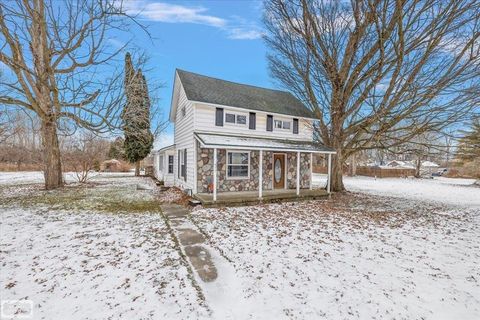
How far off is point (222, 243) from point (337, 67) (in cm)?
1138

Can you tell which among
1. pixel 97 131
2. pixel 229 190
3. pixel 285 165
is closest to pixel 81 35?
pixel 97 131

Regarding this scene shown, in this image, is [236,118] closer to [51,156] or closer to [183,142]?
[183,142]

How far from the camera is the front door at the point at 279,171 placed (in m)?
12.0

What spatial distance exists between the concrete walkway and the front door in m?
5.59

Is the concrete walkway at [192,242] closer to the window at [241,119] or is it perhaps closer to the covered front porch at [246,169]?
the covered front porch at [246,169]

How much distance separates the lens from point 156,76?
10.5 meters

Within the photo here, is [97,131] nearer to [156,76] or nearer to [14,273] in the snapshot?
[156,76]

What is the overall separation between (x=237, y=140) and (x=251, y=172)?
2038 millimetres

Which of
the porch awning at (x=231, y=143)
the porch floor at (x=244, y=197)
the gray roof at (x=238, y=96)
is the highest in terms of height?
the gray roof at (x=238, y=96)

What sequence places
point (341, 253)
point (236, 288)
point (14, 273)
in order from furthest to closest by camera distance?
point (341, 253), point (14, 273), point (236, 288)

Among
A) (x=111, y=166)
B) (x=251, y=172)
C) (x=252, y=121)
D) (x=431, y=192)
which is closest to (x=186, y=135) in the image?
(x=252, y=121)

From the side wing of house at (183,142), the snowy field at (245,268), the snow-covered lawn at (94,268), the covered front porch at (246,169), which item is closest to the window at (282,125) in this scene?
the covered front porch at (246,169)

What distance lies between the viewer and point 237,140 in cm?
1020

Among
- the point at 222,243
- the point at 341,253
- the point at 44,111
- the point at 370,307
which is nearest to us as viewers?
the point at 370,307
